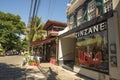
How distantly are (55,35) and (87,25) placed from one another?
1052 cm

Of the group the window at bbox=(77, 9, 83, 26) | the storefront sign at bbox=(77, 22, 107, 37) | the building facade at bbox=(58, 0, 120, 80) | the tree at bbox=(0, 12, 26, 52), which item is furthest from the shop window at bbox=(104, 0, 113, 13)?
the tree at bbox=(0, 12, 26, 52)

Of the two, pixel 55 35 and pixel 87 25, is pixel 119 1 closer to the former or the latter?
pixel 87 25

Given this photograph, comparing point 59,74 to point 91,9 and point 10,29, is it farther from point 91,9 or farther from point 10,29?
point 10,29

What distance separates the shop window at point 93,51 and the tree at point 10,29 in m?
48.6

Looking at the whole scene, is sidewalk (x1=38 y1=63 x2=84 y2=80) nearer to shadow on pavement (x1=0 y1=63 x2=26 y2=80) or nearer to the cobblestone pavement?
the cobblestone pavement

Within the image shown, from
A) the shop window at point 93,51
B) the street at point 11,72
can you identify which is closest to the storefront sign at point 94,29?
the shop window at point 93,51

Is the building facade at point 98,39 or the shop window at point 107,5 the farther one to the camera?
the shop window at point 107,5

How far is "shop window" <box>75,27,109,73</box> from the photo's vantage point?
35.2 ft

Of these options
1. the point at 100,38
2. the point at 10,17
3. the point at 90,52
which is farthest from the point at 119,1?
the point at 10,17

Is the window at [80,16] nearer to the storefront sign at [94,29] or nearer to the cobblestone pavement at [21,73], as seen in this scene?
the storefront sign at [94,29]

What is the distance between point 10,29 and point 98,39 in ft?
177

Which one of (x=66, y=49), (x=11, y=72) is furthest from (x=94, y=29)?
(x=66, y=49)

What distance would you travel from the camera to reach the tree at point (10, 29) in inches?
2357

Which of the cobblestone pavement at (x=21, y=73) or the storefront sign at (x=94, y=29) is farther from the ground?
the storefront sign at (x=94, y=29)
